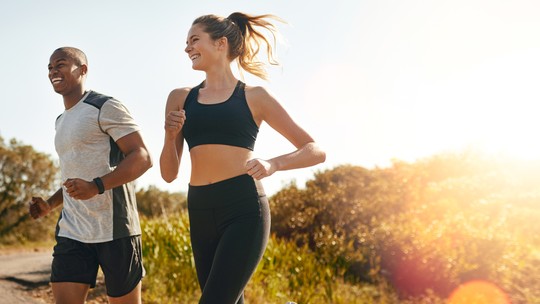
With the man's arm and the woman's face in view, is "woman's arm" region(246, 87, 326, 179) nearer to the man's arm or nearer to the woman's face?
the woman's face

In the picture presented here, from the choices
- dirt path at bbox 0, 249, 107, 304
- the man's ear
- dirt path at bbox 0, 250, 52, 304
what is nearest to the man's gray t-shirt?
the man's ear

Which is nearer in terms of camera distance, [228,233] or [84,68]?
[228,233]

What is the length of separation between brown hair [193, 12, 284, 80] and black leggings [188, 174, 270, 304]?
2.75ft

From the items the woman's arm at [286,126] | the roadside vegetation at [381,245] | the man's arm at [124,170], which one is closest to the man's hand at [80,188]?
the man's arm at [124,170]

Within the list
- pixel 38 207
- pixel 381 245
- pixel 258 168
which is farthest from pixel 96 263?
pixel 381 245

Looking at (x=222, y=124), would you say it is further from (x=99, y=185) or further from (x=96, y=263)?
(x=96, y=263)

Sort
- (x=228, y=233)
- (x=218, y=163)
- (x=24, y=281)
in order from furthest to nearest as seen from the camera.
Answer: (x=24, y=281) < (x=218, y=163) < (x=228, y=233)

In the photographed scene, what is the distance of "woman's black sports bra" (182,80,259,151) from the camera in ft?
10.1

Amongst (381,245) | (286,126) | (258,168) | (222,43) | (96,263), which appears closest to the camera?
(258,168)

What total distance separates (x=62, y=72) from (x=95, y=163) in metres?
0.59

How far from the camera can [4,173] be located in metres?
17.5

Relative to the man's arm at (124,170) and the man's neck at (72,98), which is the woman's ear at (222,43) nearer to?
the man's arm at (124,170)

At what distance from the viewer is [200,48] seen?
3229 mm

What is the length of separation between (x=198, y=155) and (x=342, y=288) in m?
5.91
